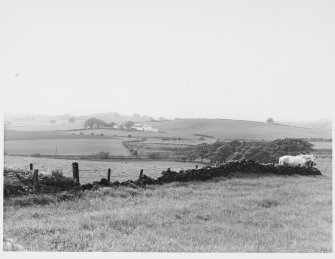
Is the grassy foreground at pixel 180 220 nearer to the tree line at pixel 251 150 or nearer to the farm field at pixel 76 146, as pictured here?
the tree line at pixel 251 150

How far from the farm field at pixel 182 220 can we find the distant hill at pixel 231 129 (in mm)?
1003

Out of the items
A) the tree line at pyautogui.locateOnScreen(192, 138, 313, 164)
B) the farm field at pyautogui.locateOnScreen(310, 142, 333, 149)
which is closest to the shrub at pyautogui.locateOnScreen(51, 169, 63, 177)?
the tree line at pyautogui.locateOnScreen(192, 138, 313, 164)

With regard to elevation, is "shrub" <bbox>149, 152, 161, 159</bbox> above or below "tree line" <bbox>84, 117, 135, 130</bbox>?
below

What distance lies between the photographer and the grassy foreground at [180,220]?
6895 mm

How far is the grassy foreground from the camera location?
689 centimetres

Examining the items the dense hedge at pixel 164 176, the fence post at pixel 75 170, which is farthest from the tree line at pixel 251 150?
the fence post at pixel 75 170

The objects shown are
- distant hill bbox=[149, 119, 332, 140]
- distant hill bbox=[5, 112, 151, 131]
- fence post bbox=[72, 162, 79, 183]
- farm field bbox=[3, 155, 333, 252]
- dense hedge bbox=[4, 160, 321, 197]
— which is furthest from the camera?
fence post bbox=[72, 162, 79, 183]

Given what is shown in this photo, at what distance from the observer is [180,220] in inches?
294

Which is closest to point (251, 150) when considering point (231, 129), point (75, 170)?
point (231, 129)

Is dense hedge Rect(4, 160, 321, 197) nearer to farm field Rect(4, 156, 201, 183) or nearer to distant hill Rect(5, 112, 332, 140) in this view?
farm field Rect(4, 156, 201, 183)

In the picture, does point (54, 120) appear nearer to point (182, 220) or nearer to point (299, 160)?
point (182, 220)

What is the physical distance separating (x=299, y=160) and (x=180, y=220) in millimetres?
3145

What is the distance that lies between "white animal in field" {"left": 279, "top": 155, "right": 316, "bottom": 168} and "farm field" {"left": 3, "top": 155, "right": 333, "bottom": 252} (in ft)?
1.03
